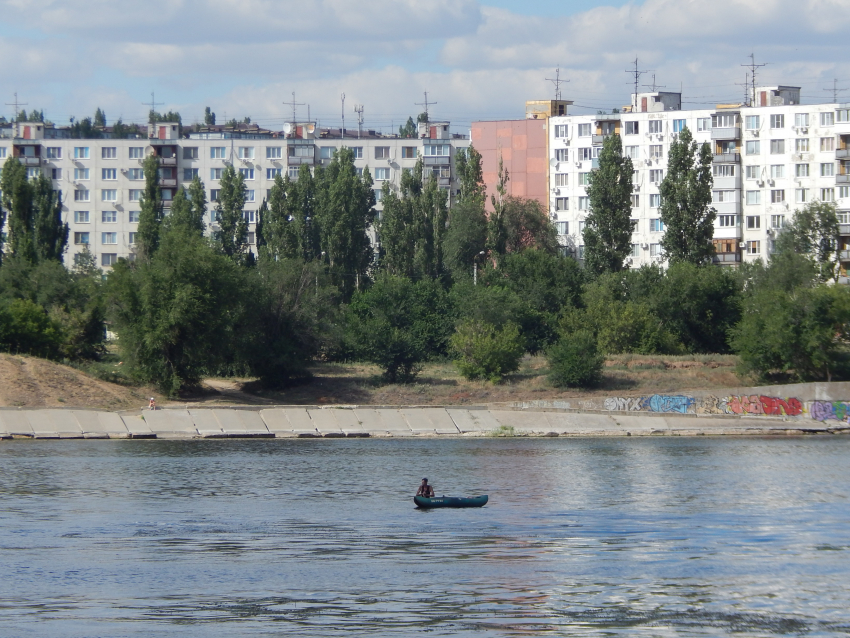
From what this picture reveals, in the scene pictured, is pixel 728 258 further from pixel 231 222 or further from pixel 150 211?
pixel 150 211

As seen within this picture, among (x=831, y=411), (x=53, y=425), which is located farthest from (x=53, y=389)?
(x=831, y=411)

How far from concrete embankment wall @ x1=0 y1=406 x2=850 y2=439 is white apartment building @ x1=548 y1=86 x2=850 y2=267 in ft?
136

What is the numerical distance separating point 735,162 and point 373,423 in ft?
208

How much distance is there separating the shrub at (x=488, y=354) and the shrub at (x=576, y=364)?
3.15 meters

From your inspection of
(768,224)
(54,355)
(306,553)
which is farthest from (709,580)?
(768,224)

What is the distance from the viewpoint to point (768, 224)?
122m

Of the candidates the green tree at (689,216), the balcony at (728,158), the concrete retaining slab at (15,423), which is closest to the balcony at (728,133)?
the balcony at (728,158)

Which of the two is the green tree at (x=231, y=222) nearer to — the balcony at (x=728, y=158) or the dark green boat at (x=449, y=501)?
the balcony at (x=728, y=158)

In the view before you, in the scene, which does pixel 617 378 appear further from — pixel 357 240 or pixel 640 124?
pixel 640 124

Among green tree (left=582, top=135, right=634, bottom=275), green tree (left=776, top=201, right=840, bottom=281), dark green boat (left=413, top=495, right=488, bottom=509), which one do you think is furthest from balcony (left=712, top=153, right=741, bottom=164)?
dark green boat (left=413, top=495, right=488, bottom=509)

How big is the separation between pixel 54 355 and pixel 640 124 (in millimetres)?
71267

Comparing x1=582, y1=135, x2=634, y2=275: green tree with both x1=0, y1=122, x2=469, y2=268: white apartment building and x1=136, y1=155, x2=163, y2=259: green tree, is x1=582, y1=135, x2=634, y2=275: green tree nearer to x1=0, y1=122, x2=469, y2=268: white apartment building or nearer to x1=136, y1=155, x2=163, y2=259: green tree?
x1=0, y1=122, x2=469, y2=268: white apartment building

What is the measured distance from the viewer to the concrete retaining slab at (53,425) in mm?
71812

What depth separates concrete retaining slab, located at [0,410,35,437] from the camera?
71.1 metres
